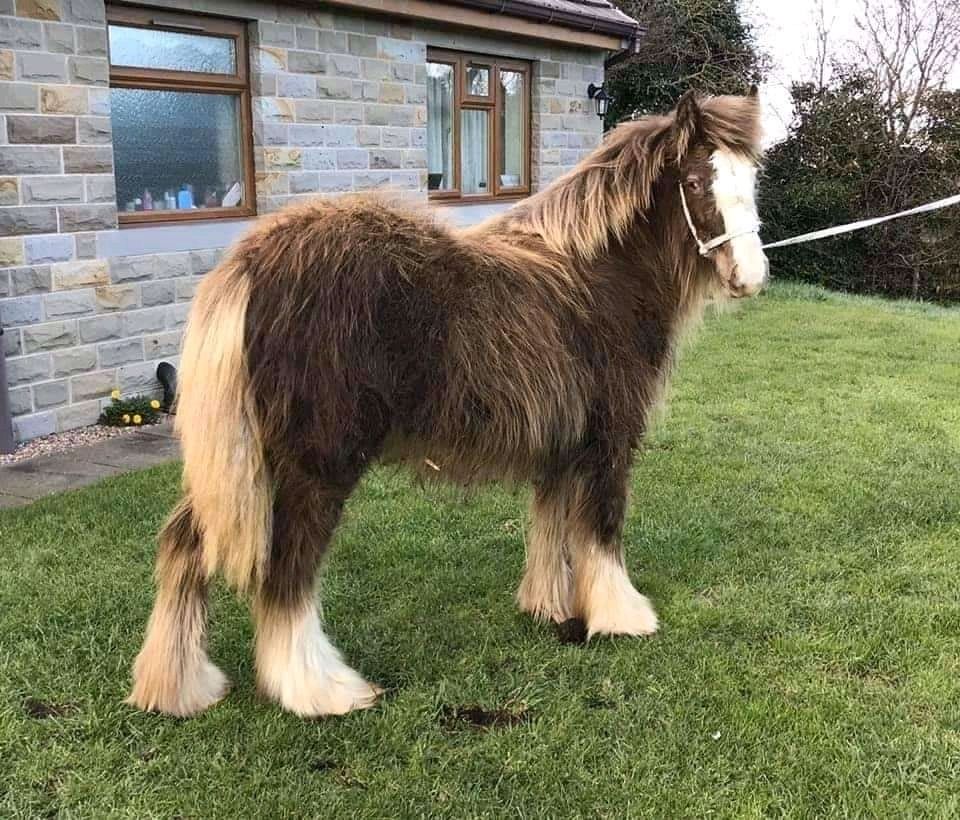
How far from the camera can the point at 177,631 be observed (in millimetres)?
2863

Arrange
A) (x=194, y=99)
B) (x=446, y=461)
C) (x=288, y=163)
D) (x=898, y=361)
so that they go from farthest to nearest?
(x=898, y=361) → (x=288, y=163) → (x=194, y=99) → (x=446, y=461)

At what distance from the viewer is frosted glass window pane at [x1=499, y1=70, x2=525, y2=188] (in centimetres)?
1042

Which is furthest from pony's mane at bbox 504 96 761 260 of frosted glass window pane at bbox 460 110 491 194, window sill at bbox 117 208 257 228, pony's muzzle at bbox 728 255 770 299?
frosted glass window pane at bbox 460 110 491 194

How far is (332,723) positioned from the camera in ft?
9.27

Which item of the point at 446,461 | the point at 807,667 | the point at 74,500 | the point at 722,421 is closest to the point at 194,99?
the point at 74,500

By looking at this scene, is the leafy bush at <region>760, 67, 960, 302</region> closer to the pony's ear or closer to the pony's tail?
the pony's ear

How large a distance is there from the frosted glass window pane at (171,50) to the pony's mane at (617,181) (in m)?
4.43

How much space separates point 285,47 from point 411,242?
5.33m

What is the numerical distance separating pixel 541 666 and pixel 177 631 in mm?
1261

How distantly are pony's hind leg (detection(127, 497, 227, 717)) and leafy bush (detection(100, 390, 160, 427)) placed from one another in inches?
151

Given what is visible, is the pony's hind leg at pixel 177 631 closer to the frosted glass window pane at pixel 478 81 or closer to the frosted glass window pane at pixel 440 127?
the frosted glass window pane at pixel 440 127

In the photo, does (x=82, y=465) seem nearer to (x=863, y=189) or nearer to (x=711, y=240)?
(x=711, y=240)

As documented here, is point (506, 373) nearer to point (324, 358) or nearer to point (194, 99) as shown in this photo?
point (324, 358)

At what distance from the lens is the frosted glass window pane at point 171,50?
6453 millimetres
